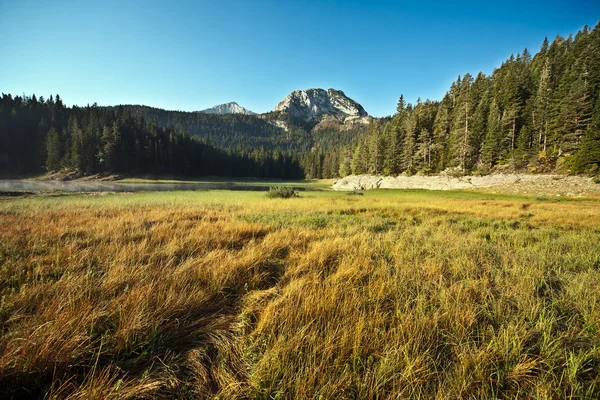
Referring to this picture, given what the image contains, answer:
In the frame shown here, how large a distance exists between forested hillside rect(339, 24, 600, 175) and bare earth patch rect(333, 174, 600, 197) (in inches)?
135

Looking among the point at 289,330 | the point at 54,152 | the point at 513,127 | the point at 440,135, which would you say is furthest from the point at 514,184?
the point at 54,152

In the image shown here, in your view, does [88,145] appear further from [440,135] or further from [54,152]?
[440,135]

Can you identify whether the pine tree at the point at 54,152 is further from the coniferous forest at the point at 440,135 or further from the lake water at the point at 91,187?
the lake water at the point at 91,187

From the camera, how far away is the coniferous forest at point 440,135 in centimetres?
3841

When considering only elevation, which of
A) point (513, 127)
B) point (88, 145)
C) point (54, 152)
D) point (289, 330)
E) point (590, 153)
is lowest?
point (289, 330)

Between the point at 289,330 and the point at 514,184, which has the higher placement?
the point at 514,184

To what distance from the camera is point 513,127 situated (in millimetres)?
45125

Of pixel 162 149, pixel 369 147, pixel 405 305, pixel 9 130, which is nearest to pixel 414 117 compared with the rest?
pixel 369 147

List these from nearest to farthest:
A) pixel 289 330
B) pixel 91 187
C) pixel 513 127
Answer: pixel 289 330 < pixel 91 187 < pixel 513 127

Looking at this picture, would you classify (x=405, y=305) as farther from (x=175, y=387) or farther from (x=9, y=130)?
(x=9, y=130)

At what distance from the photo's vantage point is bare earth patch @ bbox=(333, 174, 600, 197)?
2833cm

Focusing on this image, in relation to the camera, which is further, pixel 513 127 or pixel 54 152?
pixel 54 152

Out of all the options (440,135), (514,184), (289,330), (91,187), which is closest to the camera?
(289,330)

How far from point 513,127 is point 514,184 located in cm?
1940
